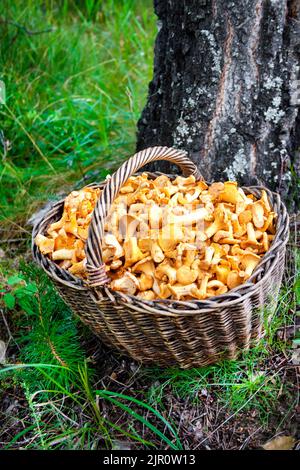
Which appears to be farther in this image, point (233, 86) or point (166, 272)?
point (233, 86)

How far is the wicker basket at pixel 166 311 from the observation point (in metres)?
1.60

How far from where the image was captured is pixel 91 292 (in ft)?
5.49

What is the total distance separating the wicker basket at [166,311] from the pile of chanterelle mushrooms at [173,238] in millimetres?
56

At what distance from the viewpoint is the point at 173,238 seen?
1.73 meters

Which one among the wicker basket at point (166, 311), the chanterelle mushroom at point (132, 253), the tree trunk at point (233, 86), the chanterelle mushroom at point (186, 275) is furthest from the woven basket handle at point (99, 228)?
the tree trunk at point (233, 86)

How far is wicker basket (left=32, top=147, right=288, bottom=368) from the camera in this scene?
5.25 ft

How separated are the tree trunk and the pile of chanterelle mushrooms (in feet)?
1.01

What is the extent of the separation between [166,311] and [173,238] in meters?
0.26

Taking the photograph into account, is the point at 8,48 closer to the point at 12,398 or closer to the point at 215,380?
the point at 12,398

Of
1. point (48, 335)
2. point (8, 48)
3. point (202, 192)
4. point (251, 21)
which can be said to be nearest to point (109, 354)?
point (48, 335)

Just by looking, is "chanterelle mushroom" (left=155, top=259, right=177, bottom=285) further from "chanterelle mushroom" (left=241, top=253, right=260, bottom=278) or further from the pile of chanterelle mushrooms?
"chanterelle mushroom" (left=241, top=253, right=260, bottom=278)

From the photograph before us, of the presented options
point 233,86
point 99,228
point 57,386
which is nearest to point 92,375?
point 57,386

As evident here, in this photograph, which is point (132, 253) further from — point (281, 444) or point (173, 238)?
point (281, 444)

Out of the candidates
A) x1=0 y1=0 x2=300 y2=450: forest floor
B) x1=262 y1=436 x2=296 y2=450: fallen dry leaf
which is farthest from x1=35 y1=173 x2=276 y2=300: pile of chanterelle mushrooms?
x1=262 y1=436 x2=296 y2=450: fallen dry leaf
